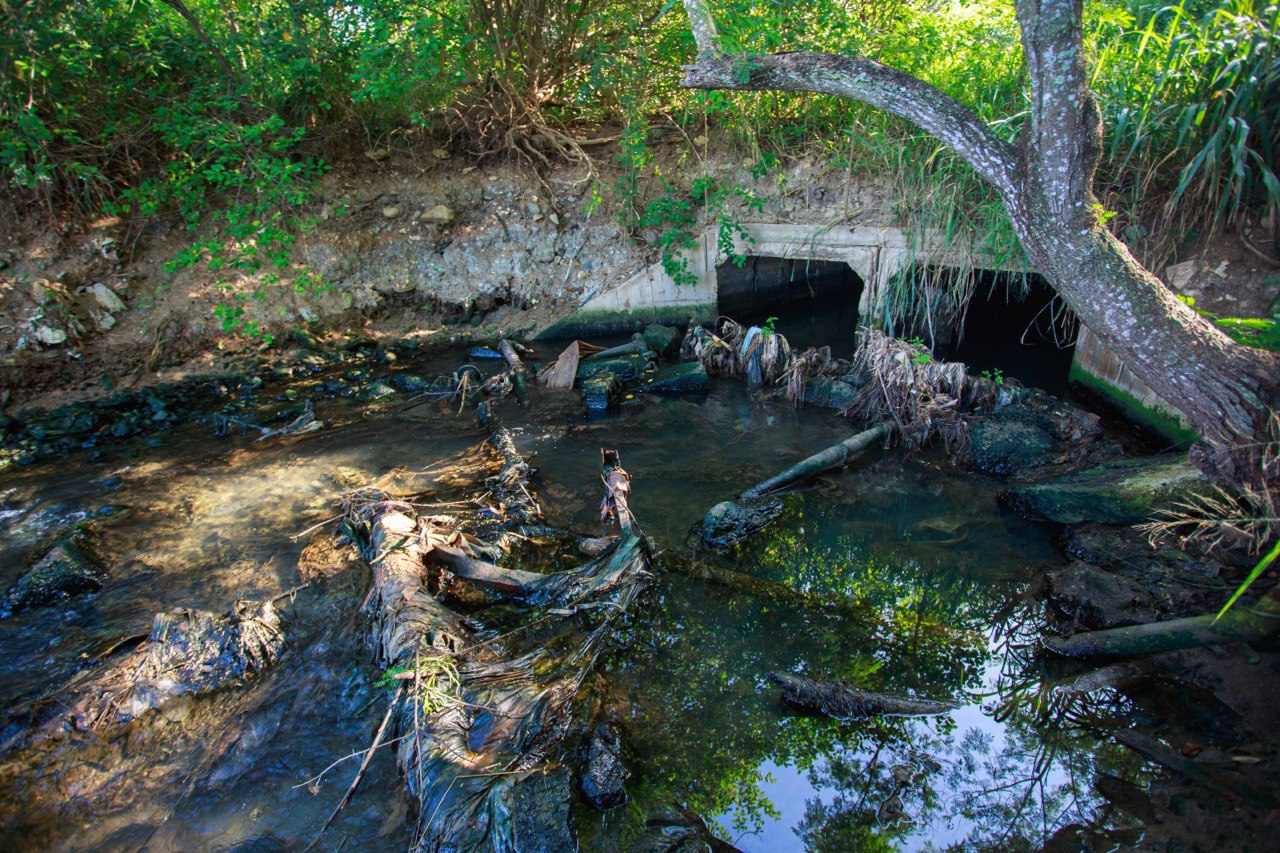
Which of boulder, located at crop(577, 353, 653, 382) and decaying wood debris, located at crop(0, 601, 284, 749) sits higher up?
decaying wood debris, located at crop(0, 601, 284, 749)

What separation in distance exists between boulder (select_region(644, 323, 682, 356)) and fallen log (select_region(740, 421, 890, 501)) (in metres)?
3.24

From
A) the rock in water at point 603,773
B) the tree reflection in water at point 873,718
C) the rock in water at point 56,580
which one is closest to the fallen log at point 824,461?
the tree reflection in water at point 873,718

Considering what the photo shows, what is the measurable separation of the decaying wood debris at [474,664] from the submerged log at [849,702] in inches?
44.1

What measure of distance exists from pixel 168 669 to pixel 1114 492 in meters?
6.12

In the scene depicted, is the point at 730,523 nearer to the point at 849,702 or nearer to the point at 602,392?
the point at 849,702

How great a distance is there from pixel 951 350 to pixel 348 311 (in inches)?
324

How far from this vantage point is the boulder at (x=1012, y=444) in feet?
18.5

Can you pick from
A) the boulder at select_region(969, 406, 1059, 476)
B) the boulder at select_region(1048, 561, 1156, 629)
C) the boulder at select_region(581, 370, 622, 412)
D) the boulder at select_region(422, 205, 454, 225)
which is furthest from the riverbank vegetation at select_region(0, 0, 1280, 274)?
the boulder at select_region(1048, 561, 1156, 629)

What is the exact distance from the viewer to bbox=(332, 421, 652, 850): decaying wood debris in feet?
8.99

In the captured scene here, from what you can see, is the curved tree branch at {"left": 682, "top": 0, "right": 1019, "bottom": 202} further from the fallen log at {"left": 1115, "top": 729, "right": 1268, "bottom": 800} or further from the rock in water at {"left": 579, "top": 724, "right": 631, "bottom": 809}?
the rock in water at {"left": 579, "top": 724, "right": 631, "bottom": 809}

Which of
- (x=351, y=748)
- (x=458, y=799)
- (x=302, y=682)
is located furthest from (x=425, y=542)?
(x=458, y=799)

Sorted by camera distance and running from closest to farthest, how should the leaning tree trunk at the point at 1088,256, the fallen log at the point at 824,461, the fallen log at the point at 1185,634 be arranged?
the fallen log at the point at 1185,634
the leaning tree trunk at the point at 1088,256
the fallen log at the point at 824,461

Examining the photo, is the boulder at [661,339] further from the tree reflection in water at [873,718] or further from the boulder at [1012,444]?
the tree reflection in water at [873,718]

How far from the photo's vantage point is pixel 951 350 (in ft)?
27.7
